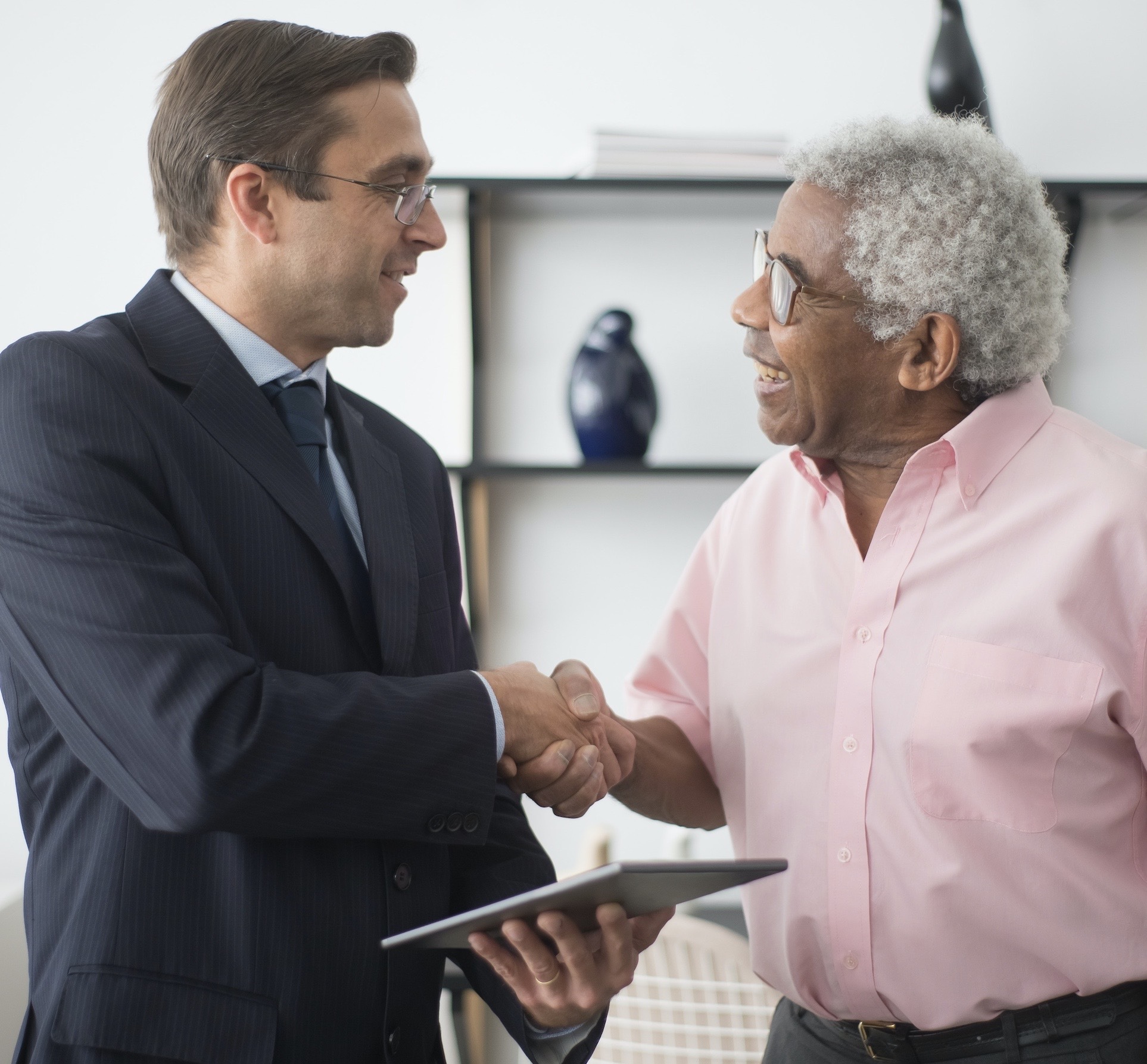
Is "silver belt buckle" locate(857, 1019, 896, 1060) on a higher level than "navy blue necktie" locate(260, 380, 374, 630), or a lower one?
lower

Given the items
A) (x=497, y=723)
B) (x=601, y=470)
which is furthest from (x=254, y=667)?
(x=601, y=470)

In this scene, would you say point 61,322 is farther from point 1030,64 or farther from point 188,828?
point 1030,64

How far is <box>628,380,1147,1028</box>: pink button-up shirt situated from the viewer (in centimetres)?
130

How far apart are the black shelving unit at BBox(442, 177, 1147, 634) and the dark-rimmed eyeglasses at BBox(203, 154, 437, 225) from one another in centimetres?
98

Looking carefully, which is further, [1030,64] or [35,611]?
[1030,64]

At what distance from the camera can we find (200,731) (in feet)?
3.43

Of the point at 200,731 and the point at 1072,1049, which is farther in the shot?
the point at 1072,1049

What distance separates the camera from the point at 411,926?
125cm

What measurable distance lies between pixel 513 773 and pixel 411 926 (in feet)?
0.64

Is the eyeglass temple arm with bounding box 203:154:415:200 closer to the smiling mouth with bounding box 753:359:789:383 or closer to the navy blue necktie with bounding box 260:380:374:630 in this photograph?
the navy blue necktie with bounding box 260:380:374:630

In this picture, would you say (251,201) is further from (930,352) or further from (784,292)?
(930,352)

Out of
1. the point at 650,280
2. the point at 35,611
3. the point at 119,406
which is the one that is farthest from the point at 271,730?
the point at 650,280

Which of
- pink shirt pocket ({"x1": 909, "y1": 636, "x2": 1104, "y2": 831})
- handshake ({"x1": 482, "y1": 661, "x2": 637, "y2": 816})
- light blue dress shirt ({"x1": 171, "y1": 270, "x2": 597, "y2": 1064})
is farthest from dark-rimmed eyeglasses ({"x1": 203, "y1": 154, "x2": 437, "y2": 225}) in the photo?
pink shirt pocket ({"x1": 909, "y1": 636, "x2": 1104, "y2": 831})

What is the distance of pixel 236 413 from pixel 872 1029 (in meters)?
1.01
